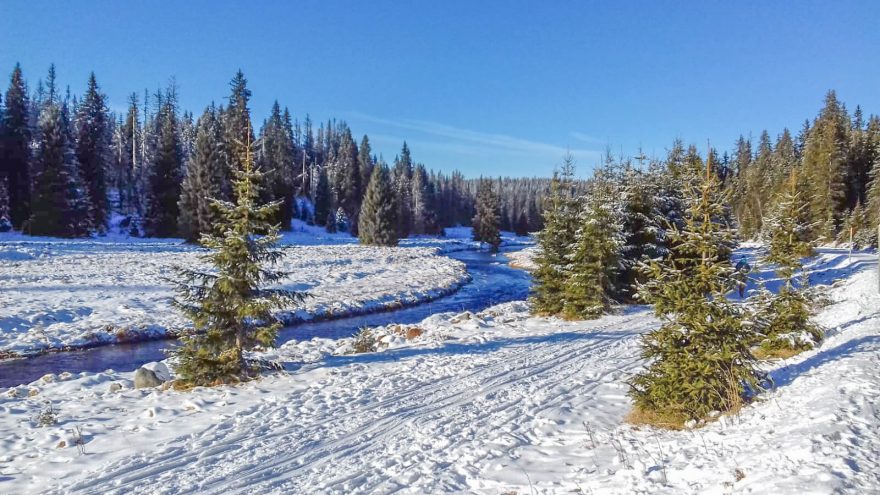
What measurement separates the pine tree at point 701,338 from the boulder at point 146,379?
10.1 meters

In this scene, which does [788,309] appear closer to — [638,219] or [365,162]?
[638,219]

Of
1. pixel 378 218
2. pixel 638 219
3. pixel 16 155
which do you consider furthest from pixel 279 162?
pixel 638 219

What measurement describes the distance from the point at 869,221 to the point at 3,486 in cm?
5705

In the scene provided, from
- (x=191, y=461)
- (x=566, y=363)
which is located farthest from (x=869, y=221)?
(x=191, y=461)

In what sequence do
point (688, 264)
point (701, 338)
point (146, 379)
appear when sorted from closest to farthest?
point (701, 338), point (146, 379), point (688, 264)

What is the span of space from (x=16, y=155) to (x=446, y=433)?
54223 mm

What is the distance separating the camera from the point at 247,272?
11.0 metres

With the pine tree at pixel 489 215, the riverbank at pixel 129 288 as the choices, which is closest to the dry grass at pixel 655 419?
the riverbank at pixel 129 288

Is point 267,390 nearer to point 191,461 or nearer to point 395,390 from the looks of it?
point 395,390

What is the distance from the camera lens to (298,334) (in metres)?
19.4

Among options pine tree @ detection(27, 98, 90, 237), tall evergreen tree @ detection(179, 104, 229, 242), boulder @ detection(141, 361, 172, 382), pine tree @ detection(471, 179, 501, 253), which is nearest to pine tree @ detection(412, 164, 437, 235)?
pine tree @ detection(471, 179, 501, 253)

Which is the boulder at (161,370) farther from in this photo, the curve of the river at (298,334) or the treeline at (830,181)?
the treeline at (830,181)

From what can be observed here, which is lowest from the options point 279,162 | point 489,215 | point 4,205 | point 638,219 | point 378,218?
point 638,219

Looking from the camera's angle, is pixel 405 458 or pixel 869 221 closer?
pixel 405 458
